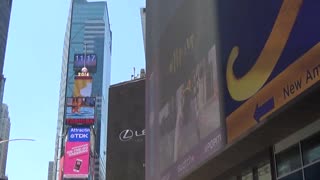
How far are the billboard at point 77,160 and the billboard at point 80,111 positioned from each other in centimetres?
587

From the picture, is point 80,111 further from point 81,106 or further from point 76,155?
point 76,155

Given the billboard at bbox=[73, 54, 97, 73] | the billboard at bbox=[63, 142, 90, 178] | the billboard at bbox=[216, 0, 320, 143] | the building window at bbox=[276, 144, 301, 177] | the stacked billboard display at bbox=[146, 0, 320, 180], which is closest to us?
the billboard at bbox=[216, 0, 320, 143]

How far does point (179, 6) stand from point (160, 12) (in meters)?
4.59

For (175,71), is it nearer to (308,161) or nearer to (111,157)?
(308,161)

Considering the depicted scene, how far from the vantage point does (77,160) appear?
363ft

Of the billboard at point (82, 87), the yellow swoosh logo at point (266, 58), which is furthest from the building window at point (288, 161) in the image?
the billboard at point (82, 87)

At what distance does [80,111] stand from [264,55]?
342 ft

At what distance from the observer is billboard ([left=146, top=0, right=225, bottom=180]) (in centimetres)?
2095

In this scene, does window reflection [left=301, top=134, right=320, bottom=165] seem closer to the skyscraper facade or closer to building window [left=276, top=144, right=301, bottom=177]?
building window [left=276, top=144, right=301, bottom=177]

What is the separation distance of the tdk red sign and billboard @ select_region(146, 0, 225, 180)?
3254 inches

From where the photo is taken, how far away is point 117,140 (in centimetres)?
5756

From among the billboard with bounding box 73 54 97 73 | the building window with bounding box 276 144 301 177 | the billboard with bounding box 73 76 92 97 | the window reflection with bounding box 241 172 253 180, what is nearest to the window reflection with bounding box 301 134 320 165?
the building window with bounding box 276 144 301 177

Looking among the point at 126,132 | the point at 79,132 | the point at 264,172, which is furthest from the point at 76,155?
the point at 264,172

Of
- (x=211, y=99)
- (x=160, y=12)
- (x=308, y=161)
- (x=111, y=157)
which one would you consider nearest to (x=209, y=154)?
(x=211, y=99)
